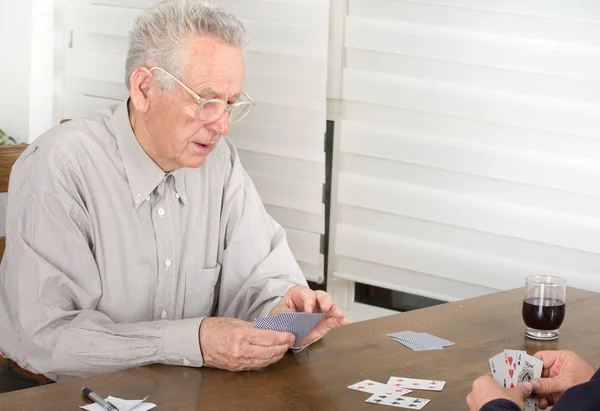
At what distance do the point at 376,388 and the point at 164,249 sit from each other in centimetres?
75

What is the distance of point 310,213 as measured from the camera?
11.3 ft

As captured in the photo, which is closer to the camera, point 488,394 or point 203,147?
point 488,394

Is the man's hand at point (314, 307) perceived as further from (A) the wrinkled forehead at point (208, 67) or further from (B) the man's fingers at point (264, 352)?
(A) the wrinkled forehead at point (208, 67)

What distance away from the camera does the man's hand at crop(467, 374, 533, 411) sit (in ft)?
5.82

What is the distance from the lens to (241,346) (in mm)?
2057

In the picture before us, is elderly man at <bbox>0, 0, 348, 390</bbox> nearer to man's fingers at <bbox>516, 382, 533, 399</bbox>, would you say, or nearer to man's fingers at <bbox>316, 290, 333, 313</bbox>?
man's fingers at <bbox>316, 290, 333, 313</bbox>

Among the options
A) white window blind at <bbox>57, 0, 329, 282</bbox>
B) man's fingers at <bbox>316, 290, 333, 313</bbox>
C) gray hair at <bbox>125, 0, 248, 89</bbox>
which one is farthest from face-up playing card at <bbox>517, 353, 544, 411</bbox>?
white window blind at <bbox>57, 0, 329, 282</bbox>

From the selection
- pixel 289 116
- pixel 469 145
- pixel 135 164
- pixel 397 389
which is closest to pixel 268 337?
pixel 397 389

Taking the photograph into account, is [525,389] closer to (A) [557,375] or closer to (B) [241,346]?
(A) [557,375]

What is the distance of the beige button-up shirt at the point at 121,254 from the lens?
2168 mm

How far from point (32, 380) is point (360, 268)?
4.23 ft

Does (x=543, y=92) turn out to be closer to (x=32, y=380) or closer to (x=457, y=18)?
(x=457, y=18)

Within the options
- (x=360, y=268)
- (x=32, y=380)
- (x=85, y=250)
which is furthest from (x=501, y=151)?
(x=32, y=380)

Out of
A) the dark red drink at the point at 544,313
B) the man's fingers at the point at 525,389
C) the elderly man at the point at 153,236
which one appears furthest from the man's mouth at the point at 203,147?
the man's fingers at the point at 525,389
